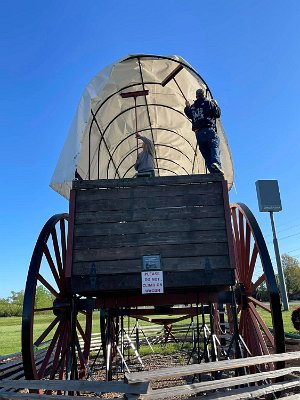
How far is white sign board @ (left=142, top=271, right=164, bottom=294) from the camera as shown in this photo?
13.0ft

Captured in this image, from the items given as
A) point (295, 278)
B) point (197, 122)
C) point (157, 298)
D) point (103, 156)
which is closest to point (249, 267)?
point (157, 298)

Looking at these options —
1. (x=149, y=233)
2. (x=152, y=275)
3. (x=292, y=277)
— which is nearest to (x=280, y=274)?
(x=149, y=233)

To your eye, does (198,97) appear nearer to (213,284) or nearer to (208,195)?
(208,195)

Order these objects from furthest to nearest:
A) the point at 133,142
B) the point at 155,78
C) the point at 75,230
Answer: the point at 133,142 < the point at 155,78 < the point at 75,230

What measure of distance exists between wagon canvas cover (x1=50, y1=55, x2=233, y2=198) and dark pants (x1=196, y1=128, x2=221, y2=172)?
55cm

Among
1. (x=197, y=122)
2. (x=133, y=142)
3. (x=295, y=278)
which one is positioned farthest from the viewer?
(x=295, y=278)

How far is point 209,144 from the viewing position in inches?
220

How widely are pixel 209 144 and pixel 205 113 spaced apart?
482 millimetres

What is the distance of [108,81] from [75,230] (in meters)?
2.84

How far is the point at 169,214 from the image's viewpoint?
171 inches

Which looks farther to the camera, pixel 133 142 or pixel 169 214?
pixel 133 142

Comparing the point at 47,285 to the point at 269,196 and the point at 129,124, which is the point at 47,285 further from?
the point at 269,196

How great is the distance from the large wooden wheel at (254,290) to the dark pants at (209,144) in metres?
0.74

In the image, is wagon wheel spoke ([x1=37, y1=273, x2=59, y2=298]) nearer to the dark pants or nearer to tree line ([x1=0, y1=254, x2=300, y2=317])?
the dark pants
